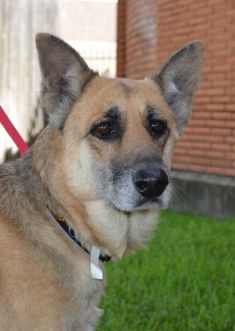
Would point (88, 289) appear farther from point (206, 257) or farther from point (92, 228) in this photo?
point (206, 257)

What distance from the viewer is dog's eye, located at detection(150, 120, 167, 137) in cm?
354

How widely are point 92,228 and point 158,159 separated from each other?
A: 19.9 inches

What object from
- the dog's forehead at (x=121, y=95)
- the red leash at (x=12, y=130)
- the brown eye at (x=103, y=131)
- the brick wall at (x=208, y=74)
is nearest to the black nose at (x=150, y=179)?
the brown eye at (x=103, y=131)

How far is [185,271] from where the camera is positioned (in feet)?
17.1

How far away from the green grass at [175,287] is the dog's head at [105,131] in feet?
2.24

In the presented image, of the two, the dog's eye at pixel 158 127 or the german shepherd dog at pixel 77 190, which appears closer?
the german shepherd dog at pixel 77 190

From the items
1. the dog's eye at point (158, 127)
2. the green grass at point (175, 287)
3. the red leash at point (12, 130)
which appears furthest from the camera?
the green grass at point (175, 287)

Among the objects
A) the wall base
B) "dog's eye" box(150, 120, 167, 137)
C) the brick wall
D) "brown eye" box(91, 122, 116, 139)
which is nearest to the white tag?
"brown eye" box(91, 122, 116, 139)

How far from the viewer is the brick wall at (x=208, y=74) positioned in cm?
780

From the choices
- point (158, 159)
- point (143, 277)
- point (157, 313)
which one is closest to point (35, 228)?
point (158, 159)

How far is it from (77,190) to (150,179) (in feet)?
1.30

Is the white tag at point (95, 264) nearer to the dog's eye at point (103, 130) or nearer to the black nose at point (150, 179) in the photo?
the black nose at point (150, 179)

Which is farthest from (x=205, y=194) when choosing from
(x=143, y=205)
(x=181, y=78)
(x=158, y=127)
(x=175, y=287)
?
(x=143, y=205)

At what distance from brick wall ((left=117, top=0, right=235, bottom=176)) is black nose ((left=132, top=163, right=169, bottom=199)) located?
4.72 metres
